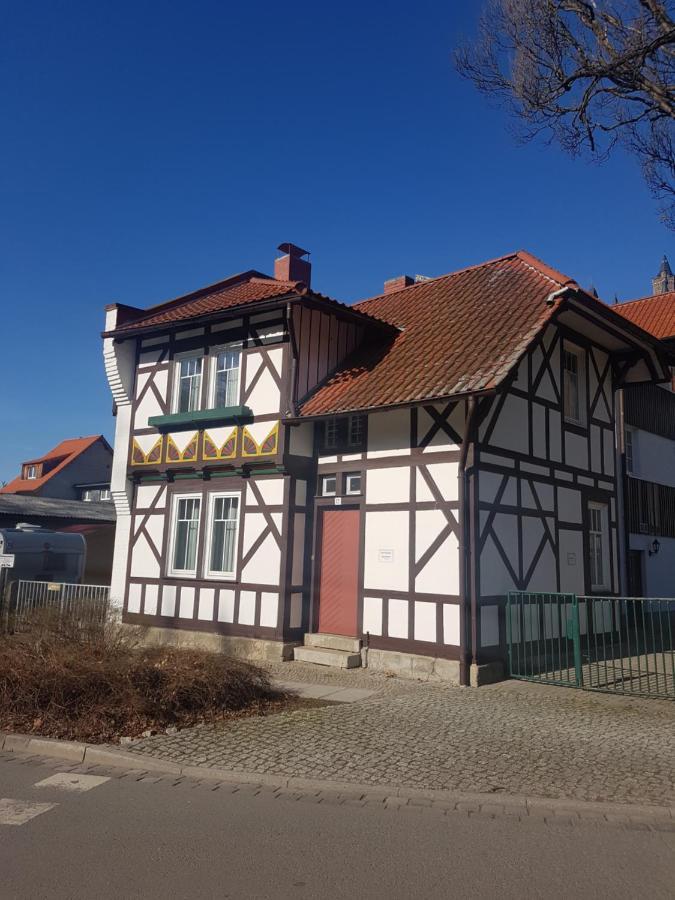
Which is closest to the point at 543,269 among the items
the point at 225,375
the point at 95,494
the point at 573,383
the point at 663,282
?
the point at 573,383

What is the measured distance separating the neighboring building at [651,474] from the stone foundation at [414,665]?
881 centimetres

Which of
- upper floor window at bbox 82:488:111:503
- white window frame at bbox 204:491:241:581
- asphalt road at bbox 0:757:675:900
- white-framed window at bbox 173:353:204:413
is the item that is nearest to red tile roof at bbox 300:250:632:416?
white window frame at bbox 204:491:241:581

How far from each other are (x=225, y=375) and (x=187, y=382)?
1.07 metres

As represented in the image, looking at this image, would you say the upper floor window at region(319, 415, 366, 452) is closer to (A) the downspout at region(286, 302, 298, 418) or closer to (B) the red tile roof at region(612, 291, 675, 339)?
(A) the downspout at region(286, 302, 298, 418)

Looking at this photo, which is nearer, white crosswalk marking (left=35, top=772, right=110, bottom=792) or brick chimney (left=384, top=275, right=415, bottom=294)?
white crosswalk marking (left=35, top=772, right=110, bottom=792)

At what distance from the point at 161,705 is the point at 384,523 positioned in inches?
203

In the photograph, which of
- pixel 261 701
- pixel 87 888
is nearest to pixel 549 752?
pixel 261 701

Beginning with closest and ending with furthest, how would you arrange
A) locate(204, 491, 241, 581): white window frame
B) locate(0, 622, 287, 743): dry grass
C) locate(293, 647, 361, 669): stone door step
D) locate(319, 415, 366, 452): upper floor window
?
locate(0, 622, 287, 743): dry grass
locate(293, 647, 361, 669): stone door step
locate(319, 415, 366, 452): upper floor window
locate(204, 491, 241, 581): white window frame

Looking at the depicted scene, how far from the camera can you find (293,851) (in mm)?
4535

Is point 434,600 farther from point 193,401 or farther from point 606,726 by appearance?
point 193,401

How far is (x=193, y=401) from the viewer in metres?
14.6

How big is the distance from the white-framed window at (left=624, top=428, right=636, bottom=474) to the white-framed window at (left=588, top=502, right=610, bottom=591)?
4.36 meters

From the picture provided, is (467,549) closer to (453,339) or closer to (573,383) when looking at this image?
(453,339)

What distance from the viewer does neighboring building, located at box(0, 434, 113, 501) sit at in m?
44.8
